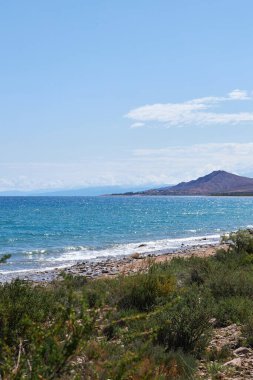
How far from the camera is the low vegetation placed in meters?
3.74

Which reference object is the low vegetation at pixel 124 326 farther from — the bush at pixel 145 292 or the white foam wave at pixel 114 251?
the white foam wave at pixel 114 251

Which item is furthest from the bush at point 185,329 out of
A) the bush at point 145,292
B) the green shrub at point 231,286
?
the green shrub at point 231,286

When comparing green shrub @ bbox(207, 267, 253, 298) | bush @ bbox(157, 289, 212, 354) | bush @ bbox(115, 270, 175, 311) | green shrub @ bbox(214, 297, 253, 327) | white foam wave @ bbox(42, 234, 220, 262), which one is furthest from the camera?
white foam wave @ bbox(42, 234, 220, 262)

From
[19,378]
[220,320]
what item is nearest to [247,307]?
[220,320]

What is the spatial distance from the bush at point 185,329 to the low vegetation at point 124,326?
0.05 feet

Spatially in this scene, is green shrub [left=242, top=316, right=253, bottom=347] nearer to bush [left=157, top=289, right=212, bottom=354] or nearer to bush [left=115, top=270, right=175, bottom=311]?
bush [left=157, top=289, right=212, bottom=354]

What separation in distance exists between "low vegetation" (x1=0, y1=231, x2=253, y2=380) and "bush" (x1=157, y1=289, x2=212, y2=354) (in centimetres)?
2

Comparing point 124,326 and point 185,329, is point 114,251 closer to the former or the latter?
point 124,326

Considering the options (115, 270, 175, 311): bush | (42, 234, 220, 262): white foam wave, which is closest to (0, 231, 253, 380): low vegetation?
(115, 270, 175, 311): bush

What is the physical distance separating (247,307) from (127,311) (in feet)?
8.15

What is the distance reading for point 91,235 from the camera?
4619cm

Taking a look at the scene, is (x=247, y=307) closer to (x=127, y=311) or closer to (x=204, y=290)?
(x=204, y=290)

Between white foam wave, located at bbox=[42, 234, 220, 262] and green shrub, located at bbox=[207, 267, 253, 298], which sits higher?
green shrub, located at bbox=[207, 267, 253, 298]

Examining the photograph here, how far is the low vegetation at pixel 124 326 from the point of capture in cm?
374
